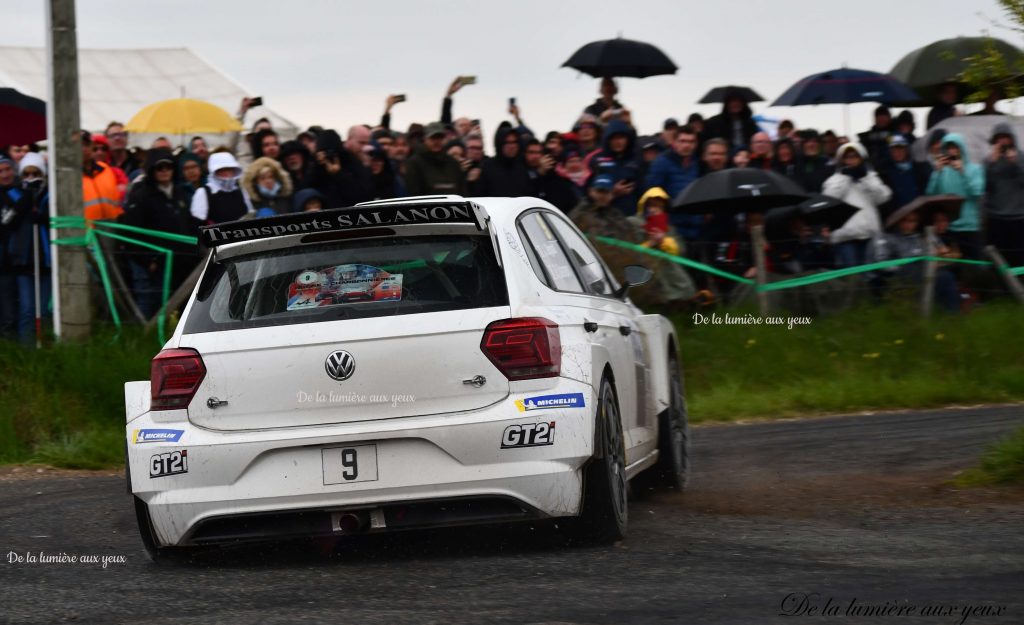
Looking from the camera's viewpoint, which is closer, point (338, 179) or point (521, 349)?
point (521, 349)

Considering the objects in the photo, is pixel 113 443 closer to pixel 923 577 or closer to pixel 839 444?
pixel 839 444

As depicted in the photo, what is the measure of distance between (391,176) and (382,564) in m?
9.41

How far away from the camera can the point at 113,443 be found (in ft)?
41.1

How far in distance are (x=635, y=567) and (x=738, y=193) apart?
908 centimetres

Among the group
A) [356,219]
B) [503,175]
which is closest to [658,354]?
[356,219]

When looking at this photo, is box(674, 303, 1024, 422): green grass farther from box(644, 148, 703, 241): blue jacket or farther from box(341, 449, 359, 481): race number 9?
box(341, 449, 359, 481): race number 9

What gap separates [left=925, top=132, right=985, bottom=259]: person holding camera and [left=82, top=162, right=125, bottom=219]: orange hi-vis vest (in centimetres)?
788

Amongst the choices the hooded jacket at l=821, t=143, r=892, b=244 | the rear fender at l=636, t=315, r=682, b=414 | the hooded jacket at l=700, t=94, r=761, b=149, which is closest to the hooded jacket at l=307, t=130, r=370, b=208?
the hooded jacket at l=700, t=94, r=761, b=149

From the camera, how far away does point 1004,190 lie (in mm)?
16625

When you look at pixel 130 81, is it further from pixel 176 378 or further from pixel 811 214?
pixel 176 378

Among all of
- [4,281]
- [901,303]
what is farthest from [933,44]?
[4,281]

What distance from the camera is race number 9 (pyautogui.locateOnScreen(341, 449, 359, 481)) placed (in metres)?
7.09

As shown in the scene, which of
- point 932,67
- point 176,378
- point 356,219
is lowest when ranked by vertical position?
point 176,378

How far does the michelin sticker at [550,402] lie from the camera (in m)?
7.10
